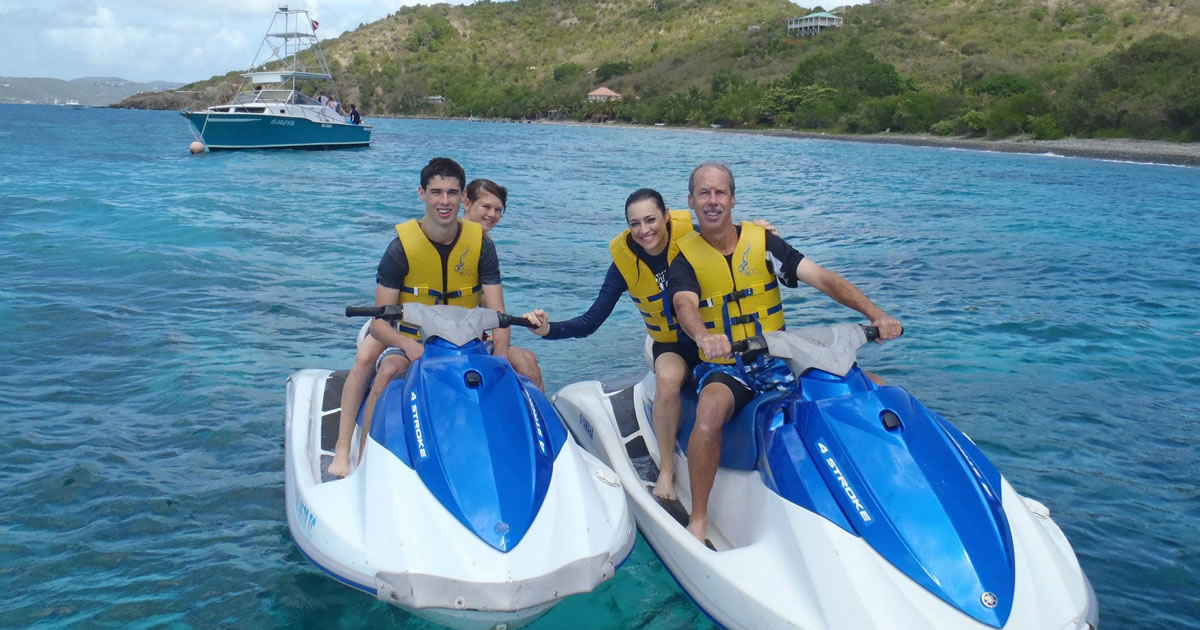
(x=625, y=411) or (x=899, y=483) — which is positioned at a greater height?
(x=899, y=483)

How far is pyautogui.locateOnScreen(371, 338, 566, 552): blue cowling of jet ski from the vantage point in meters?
3.28

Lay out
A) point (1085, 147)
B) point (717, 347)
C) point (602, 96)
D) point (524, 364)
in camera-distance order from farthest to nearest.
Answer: point (602, 96) < point (1085, 147) < point (524, 364) < point (717, 347)

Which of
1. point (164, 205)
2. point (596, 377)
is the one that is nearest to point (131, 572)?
point (596, 377)

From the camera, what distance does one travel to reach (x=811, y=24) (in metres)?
87.8

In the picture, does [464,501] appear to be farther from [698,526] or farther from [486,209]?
[486,209]

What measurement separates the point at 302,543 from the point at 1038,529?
2.67m

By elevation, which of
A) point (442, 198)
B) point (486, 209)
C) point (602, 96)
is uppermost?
point (602, 96)

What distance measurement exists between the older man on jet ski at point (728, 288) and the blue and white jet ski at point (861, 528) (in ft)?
0.44

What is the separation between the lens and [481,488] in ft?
10.9

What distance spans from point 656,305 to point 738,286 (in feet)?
2.02

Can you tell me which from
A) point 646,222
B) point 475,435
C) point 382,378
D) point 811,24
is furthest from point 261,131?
point 811,24

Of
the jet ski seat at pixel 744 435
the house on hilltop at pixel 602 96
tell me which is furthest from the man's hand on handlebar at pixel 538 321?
the house on hilltop at pixel 602 96

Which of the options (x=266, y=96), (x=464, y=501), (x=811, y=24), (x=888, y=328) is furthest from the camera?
(x=811, y=24)

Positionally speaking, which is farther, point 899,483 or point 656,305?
point 656,305
